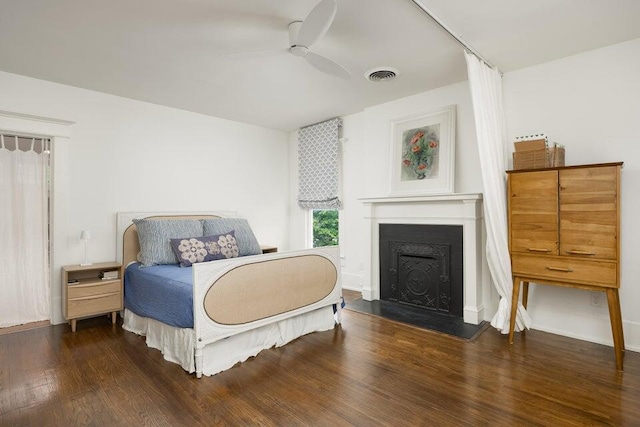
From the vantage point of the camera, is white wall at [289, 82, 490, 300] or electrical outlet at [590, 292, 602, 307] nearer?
electrical outlet at [590, 292, 602, 307]

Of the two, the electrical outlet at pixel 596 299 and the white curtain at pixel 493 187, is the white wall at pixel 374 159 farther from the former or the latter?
the electrical outlet at pixel 596 299

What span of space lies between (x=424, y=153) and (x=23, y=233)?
14.4ft

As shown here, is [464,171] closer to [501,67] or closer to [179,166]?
[501,67]

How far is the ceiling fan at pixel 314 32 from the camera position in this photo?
1916 millimetres

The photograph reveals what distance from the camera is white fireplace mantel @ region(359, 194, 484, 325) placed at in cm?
337

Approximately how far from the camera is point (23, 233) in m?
3.42

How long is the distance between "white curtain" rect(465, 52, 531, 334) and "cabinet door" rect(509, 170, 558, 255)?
96 mm

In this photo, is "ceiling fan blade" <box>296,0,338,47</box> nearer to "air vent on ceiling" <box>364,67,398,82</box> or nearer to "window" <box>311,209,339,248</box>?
"air vent on ceiling" <box>364,67,398,82</box>

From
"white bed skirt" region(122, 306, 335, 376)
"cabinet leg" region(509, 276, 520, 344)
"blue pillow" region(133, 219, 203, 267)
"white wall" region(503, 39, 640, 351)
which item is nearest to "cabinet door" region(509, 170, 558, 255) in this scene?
"cabinet leg" region(509, 276, 520, 344)

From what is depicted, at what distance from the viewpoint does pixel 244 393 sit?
2139 mm

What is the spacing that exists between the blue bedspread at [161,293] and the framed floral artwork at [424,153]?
2.64m

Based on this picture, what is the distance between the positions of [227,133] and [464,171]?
3.30 metres

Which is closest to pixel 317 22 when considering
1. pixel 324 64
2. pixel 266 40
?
pixel 324 64

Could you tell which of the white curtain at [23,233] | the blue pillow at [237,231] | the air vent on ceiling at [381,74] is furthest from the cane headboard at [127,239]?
the air vent on ceiling at [381,74]
